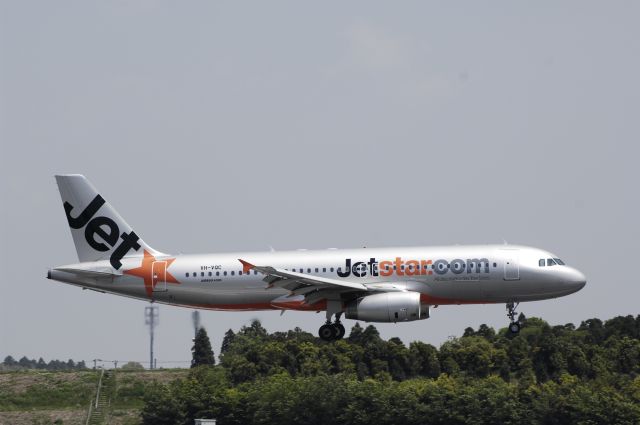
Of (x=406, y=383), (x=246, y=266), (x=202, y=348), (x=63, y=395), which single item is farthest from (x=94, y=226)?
(x=202, y=348)

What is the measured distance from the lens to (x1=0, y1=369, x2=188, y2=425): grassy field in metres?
103

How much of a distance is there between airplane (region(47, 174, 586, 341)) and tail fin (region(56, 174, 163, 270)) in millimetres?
85

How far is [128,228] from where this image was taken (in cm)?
8388

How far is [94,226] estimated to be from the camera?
83.9 metres

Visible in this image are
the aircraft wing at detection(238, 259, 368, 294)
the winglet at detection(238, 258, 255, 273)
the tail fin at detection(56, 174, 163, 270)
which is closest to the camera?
the winglet at detection(238, 258, 255, 273)

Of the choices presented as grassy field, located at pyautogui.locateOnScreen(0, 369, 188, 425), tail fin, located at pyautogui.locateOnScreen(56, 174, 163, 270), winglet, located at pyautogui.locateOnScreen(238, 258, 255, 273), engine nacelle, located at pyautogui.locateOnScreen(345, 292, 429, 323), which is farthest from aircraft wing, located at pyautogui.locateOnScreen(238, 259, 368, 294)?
grassy field, located at pyautogui.locateOnScreen(0, 369, 188, 425)

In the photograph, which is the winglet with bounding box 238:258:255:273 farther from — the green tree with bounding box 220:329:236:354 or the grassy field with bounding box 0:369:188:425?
the green tree with bounding box 220:329:236:354

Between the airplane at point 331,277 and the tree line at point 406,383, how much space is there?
74.1 ft

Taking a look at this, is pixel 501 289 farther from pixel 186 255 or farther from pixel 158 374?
pixel 158 374

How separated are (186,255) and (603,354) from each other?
57.1 m

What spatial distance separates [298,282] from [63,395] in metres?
38.5

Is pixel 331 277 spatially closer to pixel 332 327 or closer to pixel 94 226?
pixel 332 327

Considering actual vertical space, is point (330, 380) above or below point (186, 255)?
below

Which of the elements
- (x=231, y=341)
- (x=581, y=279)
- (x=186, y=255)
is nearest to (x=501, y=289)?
(x=581, y=279)
